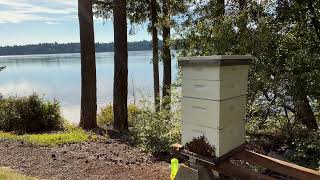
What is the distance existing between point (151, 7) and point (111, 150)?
9.77 metres

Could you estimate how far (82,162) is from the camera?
7.18 m

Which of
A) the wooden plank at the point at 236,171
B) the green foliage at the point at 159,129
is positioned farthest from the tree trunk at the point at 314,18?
the wooden plank at the point at 236,171

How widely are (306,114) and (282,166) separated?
4841 millimetres

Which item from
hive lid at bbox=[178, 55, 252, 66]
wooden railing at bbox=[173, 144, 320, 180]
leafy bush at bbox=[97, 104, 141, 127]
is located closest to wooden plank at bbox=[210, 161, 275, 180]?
wooden railing at bbox=[173, 144, 320, 180]

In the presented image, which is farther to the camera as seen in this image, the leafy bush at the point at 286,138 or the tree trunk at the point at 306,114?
the tree trunk at the point at 306,114

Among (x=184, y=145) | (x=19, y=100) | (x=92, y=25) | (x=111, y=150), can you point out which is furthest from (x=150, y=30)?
(x=184, y=145)

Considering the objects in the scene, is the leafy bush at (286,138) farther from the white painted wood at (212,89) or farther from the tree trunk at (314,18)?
the white painted wood at (212,89)

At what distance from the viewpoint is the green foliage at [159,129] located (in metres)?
8.02

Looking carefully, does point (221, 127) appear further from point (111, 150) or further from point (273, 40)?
point (111, 150)

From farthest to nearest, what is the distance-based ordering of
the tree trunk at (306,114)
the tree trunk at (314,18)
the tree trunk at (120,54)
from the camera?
the tree trunk at (120,54) → the tree trunk at (314,18) → the tree trunk at (306,114)

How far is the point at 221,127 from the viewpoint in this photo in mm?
3131

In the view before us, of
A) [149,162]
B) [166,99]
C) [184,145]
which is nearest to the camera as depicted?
[184,145]

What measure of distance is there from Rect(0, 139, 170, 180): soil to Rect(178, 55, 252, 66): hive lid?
11.1 ft

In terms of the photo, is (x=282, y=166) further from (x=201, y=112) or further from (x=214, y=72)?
(x=214, y=72)
